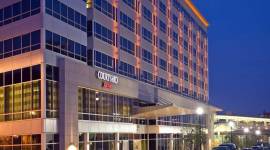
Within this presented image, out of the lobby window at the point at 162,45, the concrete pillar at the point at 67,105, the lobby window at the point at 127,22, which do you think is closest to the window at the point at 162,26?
the lobby window at the point at 162,45

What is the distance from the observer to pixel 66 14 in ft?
157

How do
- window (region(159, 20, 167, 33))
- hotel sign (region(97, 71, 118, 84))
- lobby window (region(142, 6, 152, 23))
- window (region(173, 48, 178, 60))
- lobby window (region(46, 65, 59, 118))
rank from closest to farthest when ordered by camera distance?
1. lobby window (region(46, 65, 59, 118))
2. hotel sign (region(97, 71, 118, 84))
3. lobby window (region(142, 6, 152, 23))
4. window (region(159, 20, 167, 33))
5. window (region(173, 48, 178, 60))

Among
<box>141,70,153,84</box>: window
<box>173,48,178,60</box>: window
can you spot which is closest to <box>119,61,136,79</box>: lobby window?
<box>141,70,153,84</box>: window

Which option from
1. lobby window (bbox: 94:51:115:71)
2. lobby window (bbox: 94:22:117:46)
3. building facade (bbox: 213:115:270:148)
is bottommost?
building facade (bbox: 213:115:270:148)

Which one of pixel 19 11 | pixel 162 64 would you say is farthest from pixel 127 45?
pixel 19 11

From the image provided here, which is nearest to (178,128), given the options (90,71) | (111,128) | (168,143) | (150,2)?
(168,143)

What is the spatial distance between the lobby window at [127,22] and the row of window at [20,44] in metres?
16.8

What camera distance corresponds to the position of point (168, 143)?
75.9 metres

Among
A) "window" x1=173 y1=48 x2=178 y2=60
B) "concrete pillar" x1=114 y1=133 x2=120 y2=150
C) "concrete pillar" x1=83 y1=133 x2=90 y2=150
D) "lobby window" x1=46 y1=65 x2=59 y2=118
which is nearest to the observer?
"lobby window" x1=46 y1=65 x2=59 y2=118

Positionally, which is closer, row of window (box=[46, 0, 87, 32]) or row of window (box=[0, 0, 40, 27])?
row of window (box=[0, 0, 40, 27])

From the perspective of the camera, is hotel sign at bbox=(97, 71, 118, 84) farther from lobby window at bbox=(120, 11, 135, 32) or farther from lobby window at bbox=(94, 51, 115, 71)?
lobby window at bbox=(120, 11, 135, 32)

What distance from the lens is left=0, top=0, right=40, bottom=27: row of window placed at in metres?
45.5

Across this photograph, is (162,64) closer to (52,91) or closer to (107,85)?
(107,85)

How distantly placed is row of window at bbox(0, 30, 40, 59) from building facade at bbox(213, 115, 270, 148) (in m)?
49.9
